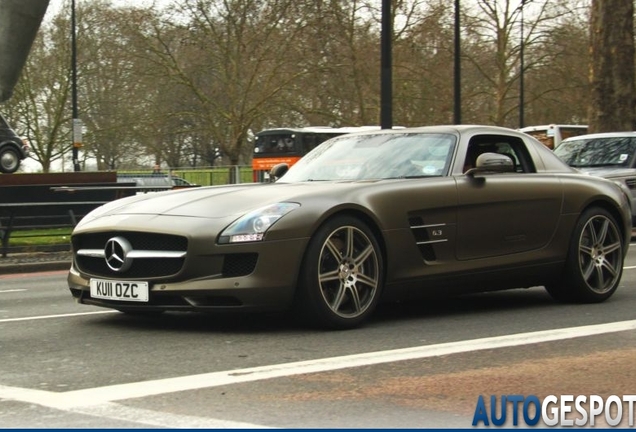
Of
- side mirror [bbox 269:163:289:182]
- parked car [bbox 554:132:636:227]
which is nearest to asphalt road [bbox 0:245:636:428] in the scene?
side mirror [bbox 269:163:289:182]

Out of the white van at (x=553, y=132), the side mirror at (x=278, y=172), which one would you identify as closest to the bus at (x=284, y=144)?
the white van at (x=553, y=132)

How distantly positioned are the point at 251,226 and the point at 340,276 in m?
0.70

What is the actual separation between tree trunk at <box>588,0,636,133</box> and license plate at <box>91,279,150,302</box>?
20.6 metres

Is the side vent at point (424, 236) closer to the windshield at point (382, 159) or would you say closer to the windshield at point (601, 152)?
the windshield at point (382, 159)

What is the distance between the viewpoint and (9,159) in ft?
81.2

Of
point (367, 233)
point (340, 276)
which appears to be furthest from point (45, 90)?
point (340, 276)

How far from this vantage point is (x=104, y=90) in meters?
49.7

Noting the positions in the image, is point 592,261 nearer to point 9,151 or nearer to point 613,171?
point 613,171

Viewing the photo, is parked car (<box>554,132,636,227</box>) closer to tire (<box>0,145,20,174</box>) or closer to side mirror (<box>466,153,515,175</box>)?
side mirror (<box>466,153,515,175</box>)

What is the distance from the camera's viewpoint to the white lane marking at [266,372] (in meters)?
4.82

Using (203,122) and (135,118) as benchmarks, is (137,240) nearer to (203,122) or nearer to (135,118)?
(135,118)

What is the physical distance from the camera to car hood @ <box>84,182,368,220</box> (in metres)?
6.67

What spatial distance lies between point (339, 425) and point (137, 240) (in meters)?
2.79

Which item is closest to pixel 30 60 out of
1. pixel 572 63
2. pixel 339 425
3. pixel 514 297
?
pixel 572 63
